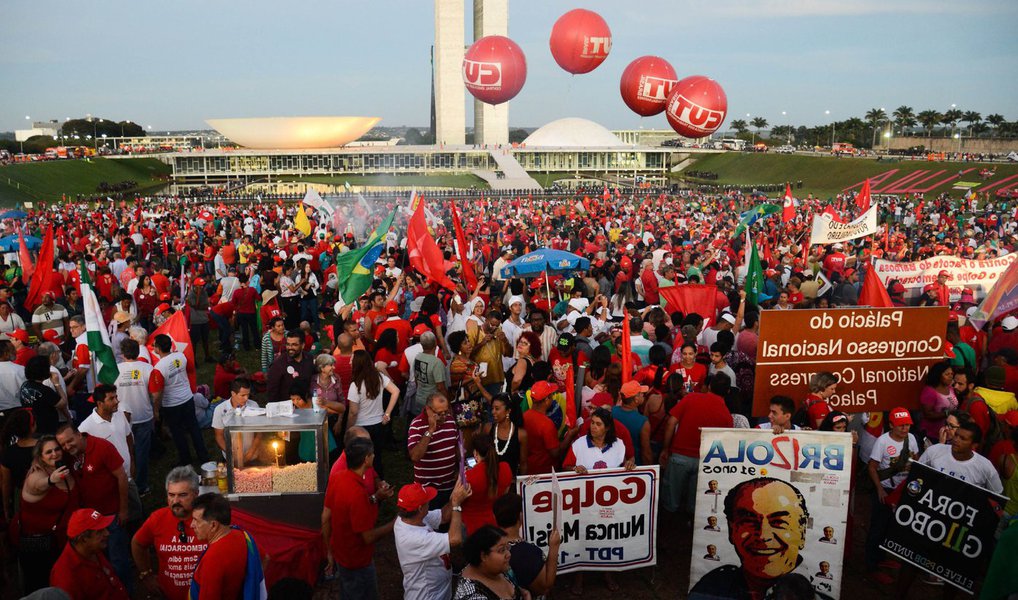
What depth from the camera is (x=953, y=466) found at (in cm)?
530

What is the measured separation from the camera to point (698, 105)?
17562 mm

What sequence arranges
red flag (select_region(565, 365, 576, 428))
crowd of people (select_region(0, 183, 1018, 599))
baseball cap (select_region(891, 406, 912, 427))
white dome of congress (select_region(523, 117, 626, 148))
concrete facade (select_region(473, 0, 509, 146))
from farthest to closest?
white dome of congress (select_region(523, 117, 626, 148)) < concrete facade (select_region(473, 0, 509, 146)) < red flag (select_region(565, 365, 576, 428)) < baseball cap (select_region(891, 406, 912, 427)) < crowd of people (select_region(0, 183, 1018, 599))

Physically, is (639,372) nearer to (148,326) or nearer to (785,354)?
(785,354)

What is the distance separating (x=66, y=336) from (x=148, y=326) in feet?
4.47

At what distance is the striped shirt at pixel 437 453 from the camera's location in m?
5.58

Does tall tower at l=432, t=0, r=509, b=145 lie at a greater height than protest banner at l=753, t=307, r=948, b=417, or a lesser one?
greater

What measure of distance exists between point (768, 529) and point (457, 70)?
309 feet

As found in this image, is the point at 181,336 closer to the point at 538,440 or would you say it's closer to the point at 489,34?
the point at 538,440

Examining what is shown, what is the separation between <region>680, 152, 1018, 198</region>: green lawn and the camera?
59219 mm

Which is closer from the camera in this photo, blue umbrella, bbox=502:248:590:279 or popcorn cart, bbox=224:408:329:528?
popcorn cart, bbox=224:408:329:528

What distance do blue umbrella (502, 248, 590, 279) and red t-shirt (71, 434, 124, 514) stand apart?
7468 millimetres

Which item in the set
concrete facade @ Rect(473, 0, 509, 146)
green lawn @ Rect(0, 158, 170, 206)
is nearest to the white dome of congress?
concrete facade @ Rect(473, 0, 509, 146)

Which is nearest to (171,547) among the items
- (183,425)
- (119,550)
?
(119,550)

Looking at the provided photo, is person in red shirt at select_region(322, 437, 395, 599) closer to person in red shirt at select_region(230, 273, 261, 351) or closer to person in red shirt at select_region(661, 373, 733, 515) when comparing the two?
person in red shirt at select_region(661, 373, 733, 515)
